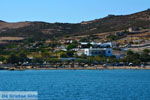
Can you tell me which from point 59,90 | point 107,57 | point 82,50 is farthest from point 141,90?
point 82,50

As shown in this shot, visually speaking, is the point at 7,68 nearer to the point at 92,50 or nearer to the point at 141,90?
the point at 92,50

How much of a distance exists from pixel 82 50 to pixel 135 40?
69.2ft

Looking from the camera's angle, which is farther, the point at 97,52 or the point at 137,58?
the point at 97,52

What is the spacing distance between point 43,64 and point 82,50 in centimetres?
1787

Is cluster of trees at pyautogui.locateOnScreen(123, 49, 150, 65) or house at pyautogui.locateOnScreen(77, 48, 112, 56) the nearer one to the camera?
cluster of trees at pyautogui.locateOnScreen(123, 49, 150, 65)

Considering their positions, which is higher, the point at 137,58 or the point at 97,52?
the point at 97,52

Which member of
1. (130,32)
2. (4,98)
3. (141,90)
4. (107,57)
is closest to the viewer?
(4,98)

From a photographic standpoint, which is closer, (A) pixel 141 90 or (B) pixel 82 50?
(A) pixel 141 90

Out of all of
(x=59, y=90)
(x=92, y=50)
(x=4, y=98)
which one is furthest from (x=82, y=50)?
(x=4, y=98)

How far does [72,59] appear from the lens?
12800 cm

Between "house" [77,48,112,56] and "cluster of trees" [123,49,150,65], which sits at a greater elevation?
"house" [77,48,112,56]

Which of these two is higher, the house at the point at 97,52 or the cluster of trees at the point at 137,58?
the house at the point at 97,52

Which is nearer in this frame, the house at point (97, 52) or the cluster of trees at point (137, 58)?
the cluster of trees at point (137, 58)

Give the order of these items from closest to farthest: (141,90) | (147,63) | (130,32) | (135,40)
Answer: (141,90) → (147,63) → (135,40) → (130,32)
